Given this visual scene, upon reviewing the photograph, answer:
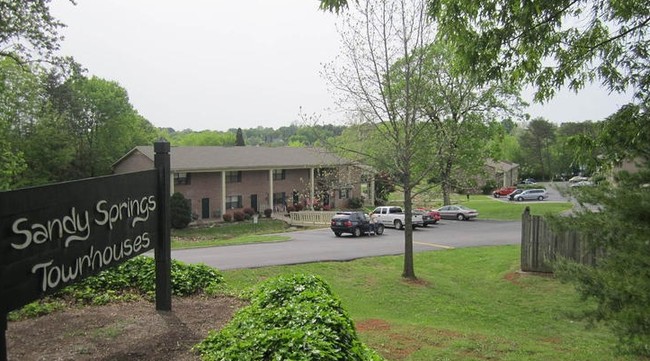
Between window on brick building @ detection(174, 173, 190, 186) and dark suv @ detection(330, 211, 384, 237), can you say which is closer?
dark suv @ detection(330, 211, 384, 237)

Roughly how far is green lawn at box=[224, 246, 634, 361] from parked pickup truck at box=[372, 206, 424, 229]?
1134cm

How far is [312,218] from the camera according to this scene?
40.6 meters

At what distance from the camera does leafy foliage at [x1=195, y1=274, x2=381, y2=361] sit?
5.09 m

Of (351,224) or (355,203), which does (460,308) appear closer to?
(351,224)

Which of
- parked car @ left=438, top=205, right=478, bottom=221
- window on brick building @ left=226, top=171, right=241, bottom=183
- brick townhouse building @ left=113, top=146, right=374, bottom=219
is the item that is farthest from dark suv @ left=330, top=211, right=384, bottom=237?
window on brick building @ left=226, top=171, right=241, bottom=183

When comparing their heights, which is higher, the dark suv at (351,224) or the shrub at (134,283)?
the shrub at (134,283)

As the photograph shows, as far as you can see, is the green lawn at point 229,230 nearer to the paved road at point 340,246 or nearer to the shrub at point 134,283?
the paved road at point 340,246

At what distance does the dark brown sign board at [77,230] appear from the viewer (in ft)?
17.1

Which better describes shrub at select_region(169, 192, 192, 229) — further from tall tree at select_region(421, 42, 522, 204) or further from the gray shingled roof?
tall tree at select_region(421, 42, 522, 204)

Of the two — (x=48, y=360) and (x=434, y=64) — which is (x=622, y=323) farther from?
(x=434, y=64)

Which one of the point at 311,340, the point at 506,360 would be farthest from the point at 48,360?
the point at 506,360

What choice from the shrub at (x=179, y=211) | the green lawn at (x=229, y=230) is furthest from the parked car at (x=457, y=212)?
the shrub at (x=179, y=211)

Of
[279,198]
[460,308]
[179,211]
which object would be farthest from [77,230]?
[279,198]

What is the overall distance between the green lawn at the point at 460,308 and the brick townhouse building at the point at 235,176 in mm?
19606
